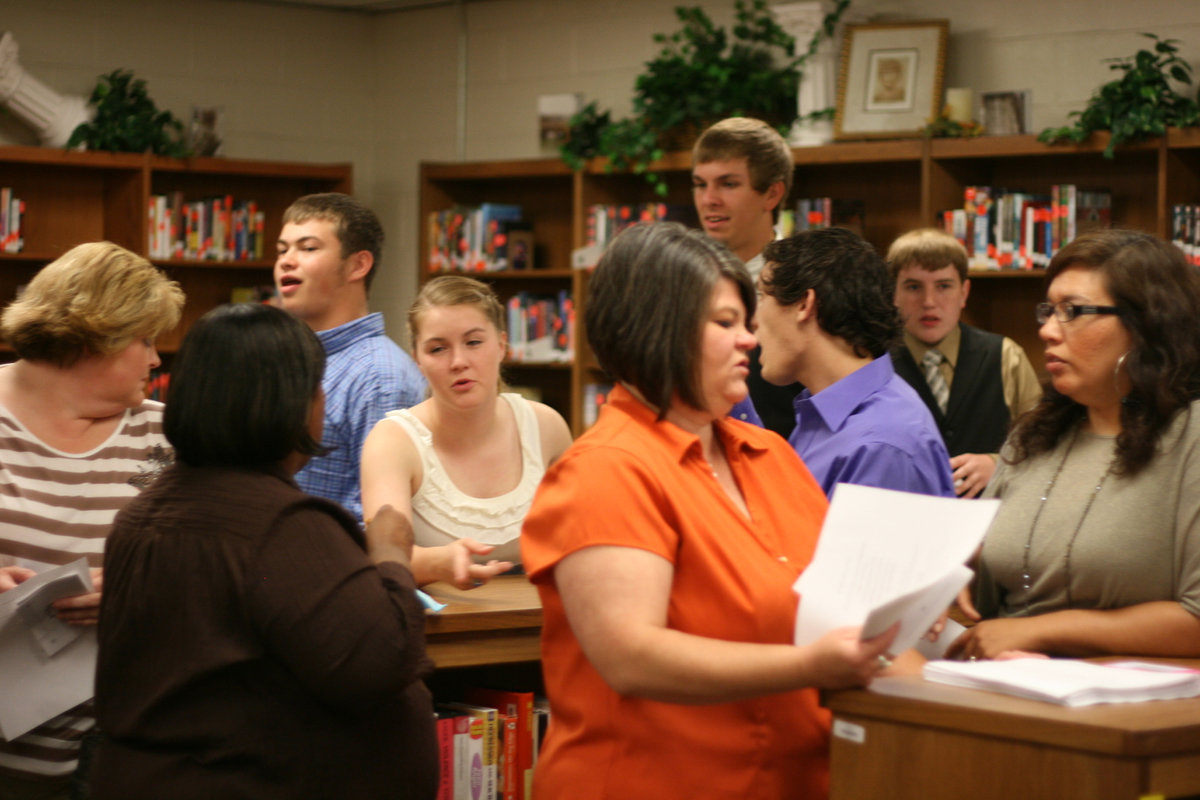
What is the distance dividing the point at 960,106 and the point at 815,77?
61 centimetres

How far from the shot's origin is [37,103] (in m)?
5.88

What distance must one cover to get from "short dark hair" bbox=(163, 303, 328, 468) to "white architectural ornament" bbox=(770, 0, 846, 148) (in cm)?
405

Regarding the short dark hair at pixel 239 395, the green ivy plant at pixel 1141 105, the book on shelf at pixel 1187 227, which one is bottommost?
the short dark hair at pixel 239 395

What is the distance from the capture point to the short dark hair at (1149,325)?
2043mm

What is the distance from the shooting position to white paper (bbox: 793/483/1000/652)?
1.44 meters

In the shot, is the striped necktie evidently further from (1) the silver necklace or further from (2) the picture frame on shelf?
(1) the silver necklace

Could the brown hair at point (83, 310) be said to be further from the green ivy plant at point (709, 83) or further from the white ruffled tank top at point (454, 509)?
the green ivy plant at point (709, 83)

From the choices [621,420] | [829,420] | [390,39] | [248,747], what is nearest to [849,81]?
[390,39]

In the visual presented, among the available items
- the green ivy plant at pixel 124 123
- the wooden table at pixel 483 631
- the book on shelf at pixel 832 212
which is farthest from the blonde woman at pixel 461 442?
the green ivy plant at pixel 124 123

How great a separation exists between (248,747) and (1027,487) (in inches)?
52.8

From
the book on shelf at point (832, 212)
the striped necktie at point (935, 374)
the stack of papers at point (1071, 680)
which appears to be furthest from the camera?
the book on shelf at point (832, 212)

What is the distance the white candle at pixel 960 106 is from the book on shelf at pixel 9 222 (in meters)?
4.13

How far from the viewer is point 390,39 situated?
7.18m

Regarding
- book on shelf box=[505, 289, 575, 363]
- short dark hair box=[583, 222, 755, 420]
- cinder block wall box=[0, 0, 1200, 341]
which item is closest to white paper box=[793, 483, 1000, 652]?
short dark hair box=[583, 222, 755, 420]
